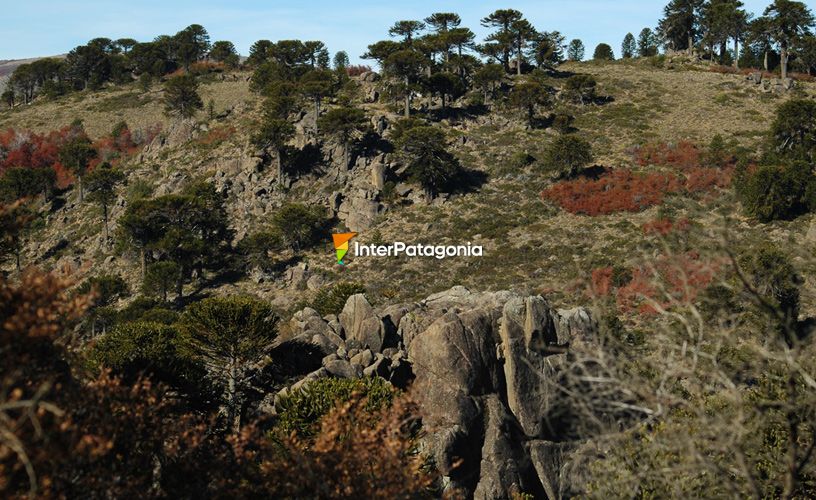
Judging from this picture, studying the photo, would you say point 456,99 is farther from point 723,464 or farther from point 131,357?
point 723,464

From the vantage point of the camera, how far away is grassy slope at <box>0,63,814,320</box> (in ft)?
218

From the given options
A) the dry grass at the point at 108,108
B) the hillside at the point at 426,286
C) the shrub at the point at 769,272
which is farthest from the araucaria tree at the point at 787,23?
the dry grass at the point at 108,108

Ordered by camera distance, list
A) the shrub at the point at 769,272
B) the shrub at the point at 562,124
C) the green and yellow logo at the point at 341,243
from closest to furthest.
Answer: the shrub at the point at 769,272, the green and yellow logo at the point at 341,243, the shrub at the point at 562,124

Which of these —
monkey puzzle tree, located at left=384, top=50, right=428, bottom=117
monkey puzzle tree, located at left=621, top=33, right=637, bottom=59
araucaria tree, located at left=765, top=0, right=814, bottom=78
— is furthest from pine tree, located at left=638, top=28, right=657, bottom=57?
monkey puzzle tree, located at left=384, top=50, right=428, bottom=117

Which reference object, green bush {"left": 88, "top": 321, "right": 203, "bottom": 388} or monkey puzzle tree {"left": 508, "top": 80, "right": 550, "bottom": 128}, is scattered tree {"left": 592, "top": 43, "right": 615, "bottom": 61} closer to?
monkey puzzle tree {"left": 508, "top": 80, "right": 550, "bottom": 128}

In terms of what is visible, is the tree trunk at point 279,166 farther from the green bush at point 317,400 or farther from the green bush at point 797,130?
the green bush at point 797,130

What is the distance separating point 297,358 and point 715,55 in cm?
13425

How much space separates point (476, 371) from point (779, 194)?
49.5 meters

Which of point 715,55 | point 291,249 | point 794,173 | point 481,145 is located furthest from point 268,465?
point 715,55

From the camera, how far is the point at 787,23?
363 ft

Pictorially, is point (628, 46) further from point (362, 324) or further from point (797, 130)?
point (362, 324)

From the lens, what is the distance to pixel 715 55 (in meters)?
137

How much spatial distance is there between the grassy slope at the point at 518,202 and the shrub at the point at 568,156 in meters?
2.99

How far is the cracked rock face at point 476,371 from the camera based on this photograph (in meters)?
31.8
